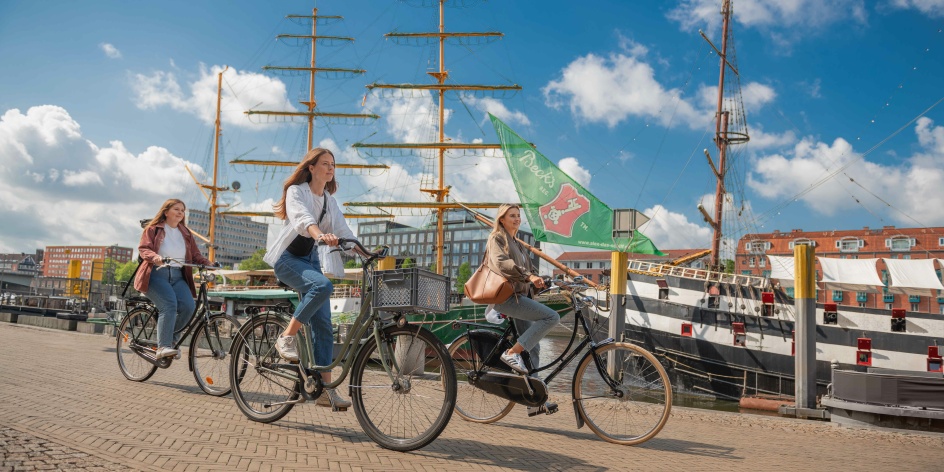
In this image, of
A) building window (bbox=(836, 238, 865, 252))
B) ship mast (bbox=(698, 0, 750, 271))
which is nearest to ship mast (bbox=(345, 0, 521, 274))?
ship mast (bbox=(698, 0, 750, 271))

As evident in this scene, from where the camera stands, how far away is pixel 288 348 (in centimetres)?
445

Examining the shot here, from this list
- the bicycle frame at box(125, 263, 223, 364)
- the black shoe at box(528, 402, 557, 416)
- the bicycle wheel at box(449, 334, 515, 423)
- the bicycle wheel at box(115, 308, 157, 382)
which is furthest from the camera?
the bicycle wheel at box(115, 308, 157, 382)

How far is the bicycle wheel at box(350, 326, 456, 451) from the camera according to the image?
3.88 meters

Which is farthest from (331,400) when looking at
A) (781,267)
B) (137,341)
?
(781,267)

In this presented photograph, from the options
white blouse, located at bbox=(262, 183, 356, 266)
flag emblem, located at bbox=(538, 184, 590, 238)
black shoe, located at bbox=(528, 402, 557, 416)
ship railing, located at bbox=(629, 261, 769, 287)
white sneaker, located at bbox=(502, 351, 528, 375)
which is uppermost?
flag emblem, located at bbox=(538, 184, 590, 238)

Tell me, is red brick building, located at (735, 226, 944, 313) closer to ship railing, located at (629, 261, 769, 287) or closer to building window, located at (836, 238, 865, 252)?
building window, located at (836, 238, 865, 252)

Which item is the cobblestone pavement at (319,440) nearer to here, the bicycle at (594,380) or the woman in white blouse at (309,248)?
the bicycle at (594,380)

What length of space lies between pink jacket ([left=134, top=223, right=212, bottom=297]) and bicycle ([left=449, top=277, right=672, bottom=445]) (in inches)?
126

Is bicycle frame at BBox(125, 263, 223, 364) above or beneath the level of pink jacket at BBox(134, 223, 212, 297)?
beneath

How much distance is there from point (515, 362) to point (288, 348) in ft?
5.38

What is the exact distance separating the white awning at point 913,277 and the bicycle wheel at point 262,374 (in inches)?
852

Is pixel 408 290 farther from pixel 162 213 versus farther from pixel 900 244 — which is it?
pixel 900 244

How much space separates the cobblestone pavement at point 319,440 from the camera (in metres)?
3.43

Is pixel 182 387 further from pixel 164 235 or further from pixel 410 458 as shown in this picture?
pixel 410 458
